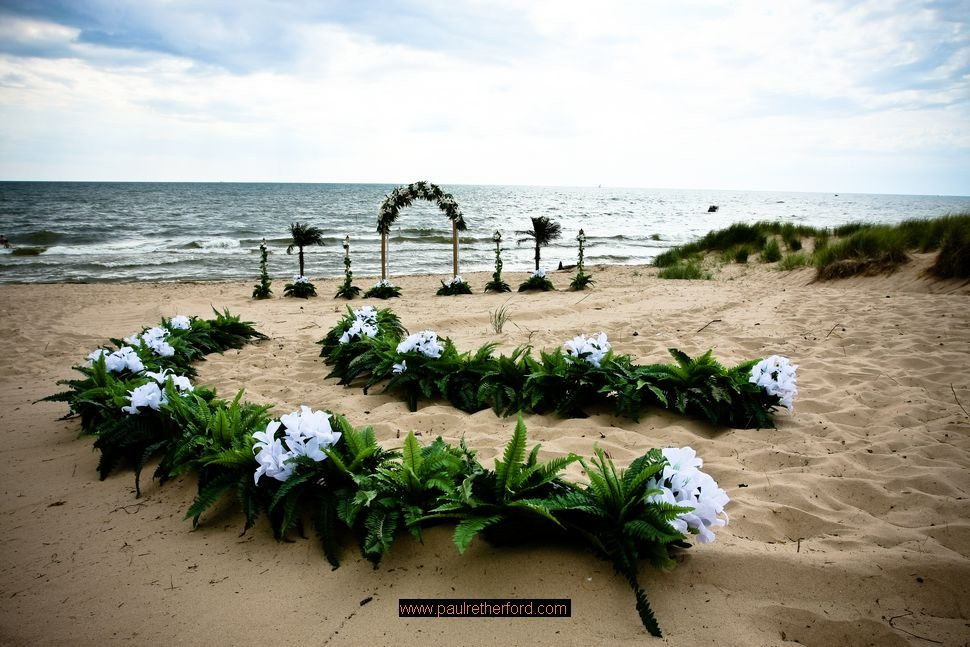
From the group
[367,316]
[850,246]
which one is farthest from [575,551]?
[850,246]

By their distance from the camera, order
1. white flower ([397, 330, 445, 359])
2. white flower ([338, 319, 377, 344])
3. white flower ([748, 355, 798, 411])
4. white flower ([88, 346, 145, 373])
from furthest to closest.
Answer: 1. white flower ([338, 319, 377, 344])
2. white flower ([397, 330, 445, 359])
3. white flower ([88, 346, 145, 373])
4. white flower ([748, 355, 798, 411])

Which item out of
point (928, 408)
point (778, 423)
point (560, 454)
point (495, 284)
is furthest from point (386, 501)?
point (495, 284)

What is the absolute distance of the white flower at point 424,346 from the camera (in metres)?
5.07

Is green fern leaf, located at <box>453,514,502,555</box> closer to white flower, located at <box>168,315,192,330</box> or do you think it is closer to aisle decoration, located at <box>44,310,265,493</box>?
aisle decoration, located at <box>44,310,265,493</box>

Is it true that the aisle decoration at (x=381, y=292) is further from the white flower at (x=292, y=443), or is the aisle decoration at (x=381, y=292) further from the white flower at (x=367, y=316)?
the white flower at (x=292, y=443)

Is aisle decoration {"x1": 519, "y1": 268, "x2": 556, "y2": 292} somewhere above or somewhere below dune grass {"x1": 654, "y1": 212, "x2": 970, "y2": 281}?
below

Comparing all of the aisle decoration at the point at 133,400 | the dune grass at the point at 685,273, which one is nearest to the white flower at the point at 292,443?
the aisle decoration at the point at 133,400

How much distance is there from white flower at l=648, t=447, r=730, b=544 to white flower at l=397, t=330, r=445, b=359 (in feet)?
9.73

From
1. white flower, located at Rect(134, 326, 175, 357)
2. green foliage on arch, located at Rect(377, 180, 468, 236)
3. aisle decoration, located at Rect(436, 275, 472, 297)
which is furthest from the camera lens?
green foliage on arch, located at Rect(377, 180, 468, 236)

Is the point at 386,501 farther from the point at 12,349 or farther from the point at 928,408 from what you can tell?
the point at 12,349

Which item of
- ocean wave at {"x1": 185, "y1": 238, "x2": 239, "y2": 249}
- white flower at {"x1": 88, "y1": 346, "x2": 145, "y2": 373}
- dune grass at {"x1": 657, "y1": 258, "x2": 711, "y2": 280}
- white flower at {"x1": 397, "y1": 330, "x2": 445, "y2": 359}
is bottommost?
white flower at {"x1": 88, "y1": 346, "x2": 145, "y2": 373}

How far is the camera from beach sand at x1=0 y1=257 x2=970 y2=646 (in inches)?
83.7

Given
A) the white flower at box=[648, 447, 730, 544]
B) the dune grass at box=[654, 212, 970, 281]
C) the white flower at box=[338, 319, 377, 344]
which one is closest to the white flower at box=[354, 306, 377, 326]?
the white flower at box=[338, 319, 377, 344]

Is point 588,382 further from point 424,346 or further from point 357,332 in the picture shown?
point 357,332
